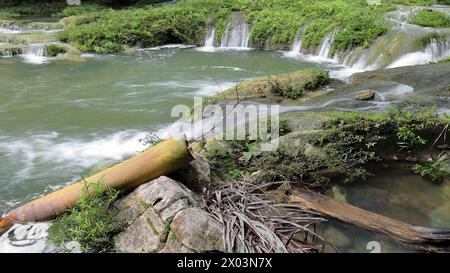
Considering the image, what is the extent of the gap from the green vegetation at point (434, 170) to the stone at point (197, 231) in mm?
3059

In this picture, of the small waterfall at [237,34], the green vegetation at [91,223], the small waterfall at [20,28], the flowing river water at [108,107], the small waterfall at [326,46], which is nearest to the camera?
the green vegetation at [91,223]

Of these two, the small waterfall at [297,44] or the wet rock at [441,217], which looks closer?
the wet rock at [441,217]

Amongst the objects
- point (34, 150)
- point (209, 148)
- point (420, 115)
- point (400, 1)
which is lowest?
point (34, 150)

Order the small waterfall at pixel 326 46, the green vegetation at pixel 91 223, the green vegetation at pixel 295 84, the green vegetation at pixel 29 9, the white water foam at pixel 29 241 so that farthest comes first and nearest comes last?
the green vegetation at pixel 29 9 < the small waterfall at pixel 326 46 < the green vegetation at pixel 295 84 < the white water foam at pixel 29 241 < the green vegetation at pixel 91 223

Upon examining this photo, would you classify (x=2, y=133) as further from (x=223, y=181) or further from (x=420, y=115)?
(x=420, y=115)

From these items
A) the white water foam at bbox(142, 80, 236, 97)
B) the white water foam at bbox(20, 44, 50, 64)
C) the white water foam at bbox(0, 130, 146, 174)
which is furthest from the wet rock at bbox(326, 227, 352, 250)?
the white water foam at bbox(20, 44, 50, 64)

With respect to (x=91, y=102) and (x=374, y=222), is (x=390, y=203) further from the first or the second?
(x=91, y=102)

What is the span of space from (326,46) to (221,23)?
5.39 m

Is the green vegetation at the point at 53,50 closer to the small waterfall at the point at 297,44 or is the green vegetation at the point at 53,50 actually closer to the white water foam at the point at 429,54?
the small waterfall at the point at 297,44

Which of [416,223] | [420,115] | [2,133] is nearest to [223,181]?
[416,223]

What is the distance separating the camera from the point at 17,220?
4.66m

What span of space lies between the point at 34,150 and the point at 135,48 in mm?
10959

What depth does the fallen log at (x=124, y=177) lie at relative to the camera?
4449mm

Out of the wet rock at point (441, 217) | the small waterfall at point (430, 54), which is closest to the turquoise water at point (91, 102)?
the small waterfall at point (430, 54)
